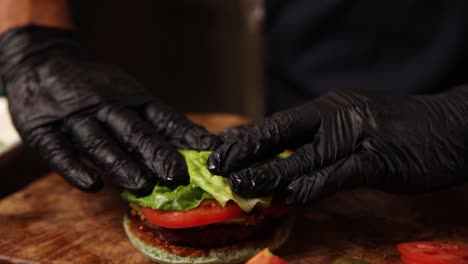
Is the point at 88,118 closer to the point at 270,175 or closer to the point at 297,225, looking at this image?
the point at 270,175

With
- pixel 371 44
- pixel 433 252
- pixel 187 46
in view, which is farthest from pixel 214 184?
pixel 187 46

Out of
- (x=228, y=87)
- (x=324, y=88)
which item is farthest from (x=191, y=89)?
(x=324, y=88)

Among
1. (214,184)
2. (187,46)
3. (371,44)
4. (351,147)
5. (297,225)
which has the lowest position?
(187,46)

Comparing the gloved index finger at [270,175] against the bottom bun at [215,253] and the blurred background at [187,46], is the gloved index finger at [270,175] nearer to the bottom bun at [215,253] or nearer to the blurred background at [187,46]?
the bottom bun at [215,253]

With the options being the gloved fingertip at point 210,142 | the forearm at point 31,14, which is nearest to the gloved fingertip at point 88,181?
the gloved fingertip at point 210,142

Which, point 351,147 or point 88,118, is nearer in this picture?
point 351,147

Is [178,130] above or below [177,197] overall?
above

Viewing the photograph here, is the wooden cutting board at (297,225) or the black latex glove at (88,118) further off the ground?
the black latex glove at (88,118)
